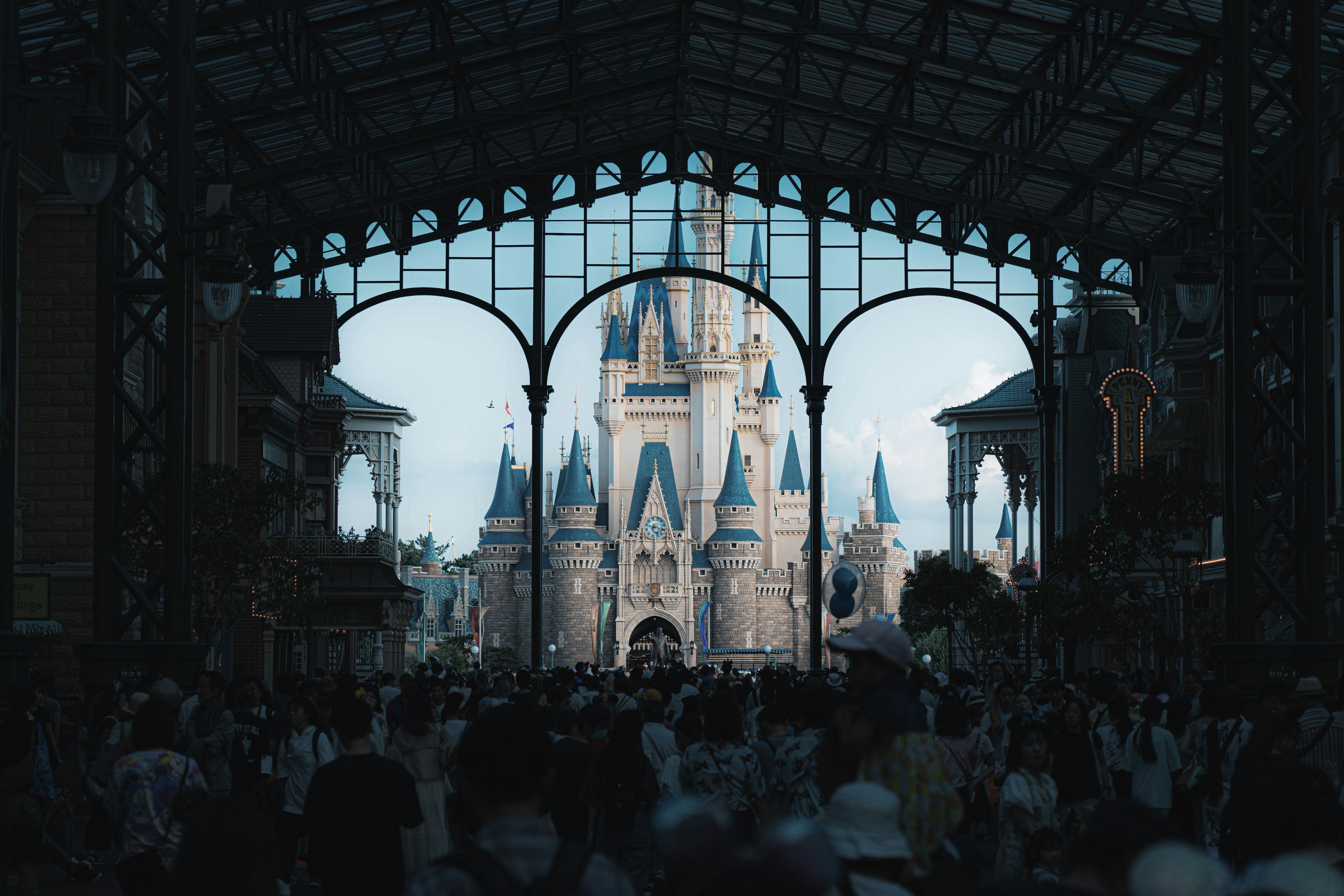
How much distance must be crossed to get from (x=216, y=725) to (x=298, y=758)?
1.04 m

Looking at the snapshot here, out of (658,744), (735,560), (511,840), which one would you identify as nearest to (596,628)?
(735,560)

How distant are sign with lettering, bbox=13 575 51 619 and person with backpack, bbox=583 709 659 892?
601 cm

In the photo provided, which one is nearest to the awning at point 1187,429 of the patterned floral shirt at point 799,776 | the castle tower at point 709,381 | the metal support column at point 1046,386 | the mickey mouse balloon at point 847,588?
the metal support column at point 1046,386

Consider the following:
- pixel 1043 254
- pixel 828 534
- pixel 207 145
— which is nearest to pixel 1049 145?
pixel 1043 254

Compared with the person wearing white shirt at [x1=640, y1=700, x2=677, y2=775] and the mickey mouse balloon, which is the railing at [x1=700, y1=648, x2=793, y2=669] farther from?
the person wearing white shirt at [x1=640, y1=700, x2=677, y2=775]

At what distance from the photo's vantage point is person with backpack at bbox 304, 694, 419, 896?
6863 millimetres

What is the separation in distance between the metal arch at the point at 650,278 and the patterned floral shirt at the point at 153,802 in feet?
101

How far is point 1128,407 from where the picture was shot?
35719 millimetres

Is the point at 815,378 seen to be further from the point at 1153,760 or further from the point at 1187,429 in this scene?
the point at 1153,760

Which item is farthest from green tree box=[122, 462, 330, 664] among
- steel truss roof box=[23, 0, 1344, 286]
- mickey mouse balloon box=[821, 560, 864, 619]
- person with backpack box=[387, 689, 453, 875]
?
person with backpack box=[387, 689, 453, 875]

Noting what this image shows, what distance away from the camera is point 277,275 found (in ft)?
129

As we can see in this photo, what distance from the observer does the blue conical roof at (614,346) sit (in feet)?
420

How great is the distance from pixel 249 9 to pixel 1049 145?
15.0 metres

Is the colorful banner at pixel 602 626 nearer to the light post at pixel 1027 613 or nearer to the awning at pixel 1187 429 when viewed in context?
the light post at pixel 1027 613
